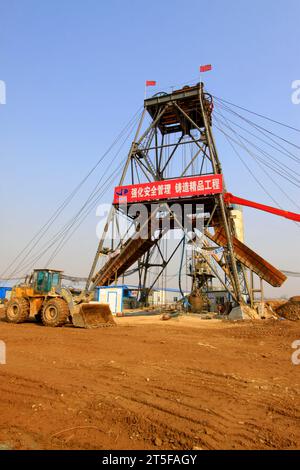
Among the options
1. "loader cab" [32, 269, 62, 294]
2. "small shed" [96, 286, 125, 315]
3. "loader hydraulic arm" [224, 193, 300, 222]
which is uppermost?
"loader hydraulic arm" [224, 193, 300, 222]

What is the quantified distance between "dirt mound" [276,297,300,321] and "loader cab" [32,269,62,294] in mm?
15837

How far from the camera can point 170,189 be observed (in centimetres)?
2244

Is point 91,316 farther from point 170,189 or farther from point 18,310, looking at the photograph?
point 170,189

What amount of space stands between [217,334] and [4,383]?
9.21 metres

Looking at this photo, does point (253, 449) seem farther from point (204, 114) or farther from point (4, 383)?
point (204, 114)

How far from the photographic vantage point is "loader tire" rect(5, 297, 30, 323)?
16016 mm

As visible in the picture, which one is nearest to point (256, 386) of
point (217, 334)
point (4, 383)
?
point (4, 383)

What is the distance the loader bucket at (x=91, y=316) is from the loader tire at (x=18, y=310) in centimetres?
326

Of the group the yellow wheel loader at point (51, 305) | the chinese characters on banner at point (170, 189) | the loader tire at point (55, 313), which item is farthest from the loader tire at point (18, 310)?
the chinese characters on banner at point (170, 189)

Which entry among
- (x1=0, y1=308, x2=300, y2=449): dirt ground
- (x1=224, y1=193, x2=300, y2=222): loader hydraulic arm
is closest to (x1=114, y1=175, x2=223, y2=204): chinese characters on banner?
(x1=224, y1=193, x2=300, y2=222): loader hydraulic arm

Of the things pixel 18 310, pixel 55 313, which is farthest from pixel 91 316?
pixel 18 310

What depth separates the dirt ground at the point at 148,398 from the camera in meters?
3.62

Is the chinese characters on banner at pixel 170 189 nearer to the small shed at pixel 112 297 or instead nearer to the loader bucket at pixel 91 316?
the small shed at pixel 112 297

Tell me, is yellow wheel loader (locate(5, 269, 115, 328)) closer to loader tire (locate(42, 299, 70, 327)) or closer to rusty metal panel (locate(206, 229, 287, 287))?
loader tire (locate(42, 299, 70, 327))
